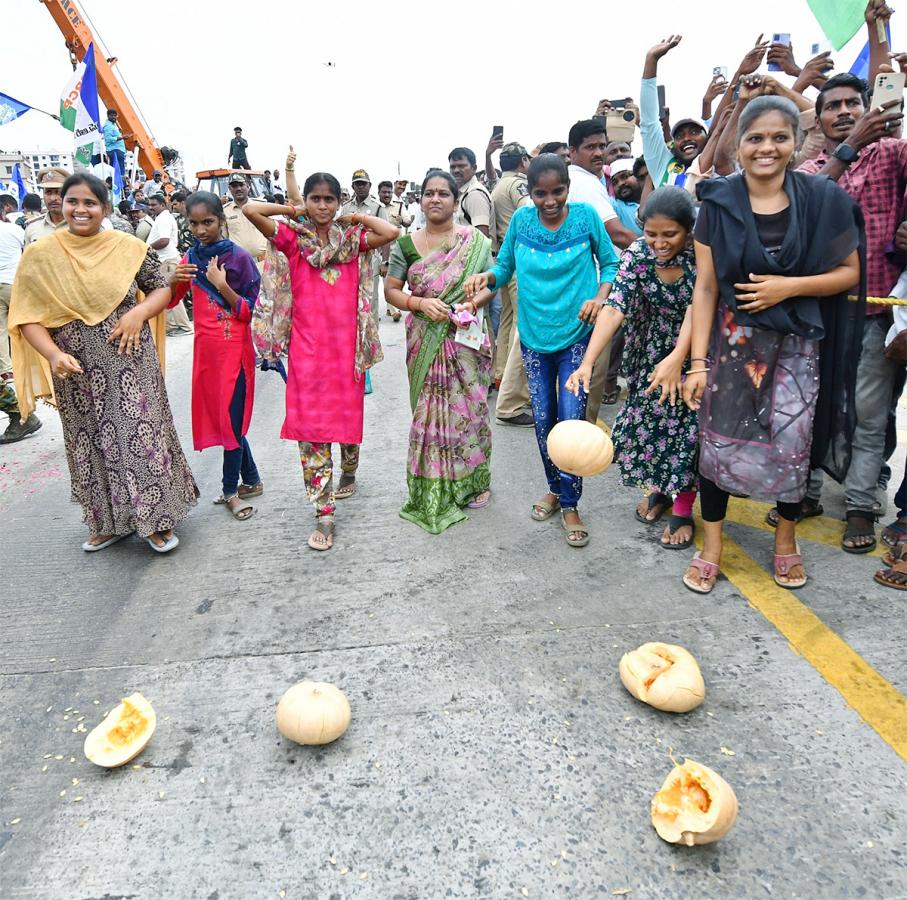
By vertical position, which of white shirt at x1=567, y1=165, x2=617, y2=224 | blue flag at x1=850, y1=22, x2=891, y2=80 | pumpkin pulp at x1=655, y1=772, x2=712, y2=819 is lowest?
pumpkin pulp at x1=655, y1=772, x2=712, y2=819

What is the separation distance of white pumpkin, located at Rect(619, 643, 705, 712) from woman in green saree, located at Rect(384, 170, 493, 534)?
1585 mm

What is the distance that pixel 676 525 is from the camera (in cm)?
346

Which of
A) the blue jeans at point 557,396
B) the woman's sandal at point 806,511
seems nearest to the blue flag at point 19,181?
the blue jeans at point 557,396

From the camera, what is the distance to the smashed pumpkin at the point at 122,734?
2.06 meters

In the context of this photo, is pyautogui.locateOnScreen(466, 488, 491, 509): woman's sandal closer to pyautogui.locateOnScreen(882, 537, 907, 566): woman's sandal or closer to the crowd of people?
the crowd of people

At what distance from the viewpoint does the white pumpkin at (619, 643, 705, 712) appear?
7.11ft

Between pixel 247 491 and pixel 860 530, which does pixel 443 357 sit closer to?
pixel 247 491

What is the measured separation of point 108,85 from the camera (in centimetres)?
1773

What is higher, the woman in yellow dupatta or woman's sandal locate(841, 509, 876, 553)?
the woman in yellow dupatta

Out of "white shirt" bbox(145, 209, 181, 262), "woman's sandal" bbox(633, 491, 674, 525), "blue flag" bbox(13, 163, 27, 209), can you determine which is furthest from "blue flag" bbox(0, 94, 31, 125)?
"woman's sandal" bbox(633, 491, 674, 525)

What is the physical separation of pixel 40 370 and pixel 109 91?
18429 mm

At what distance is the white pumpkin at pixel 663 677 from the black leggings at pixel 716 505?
92 centimetres

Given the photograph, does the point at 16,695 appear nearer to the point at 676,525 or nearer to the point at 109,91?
the point at 676,525

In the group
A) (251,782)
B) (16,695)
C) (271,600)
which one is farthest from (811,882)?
(16,695)
